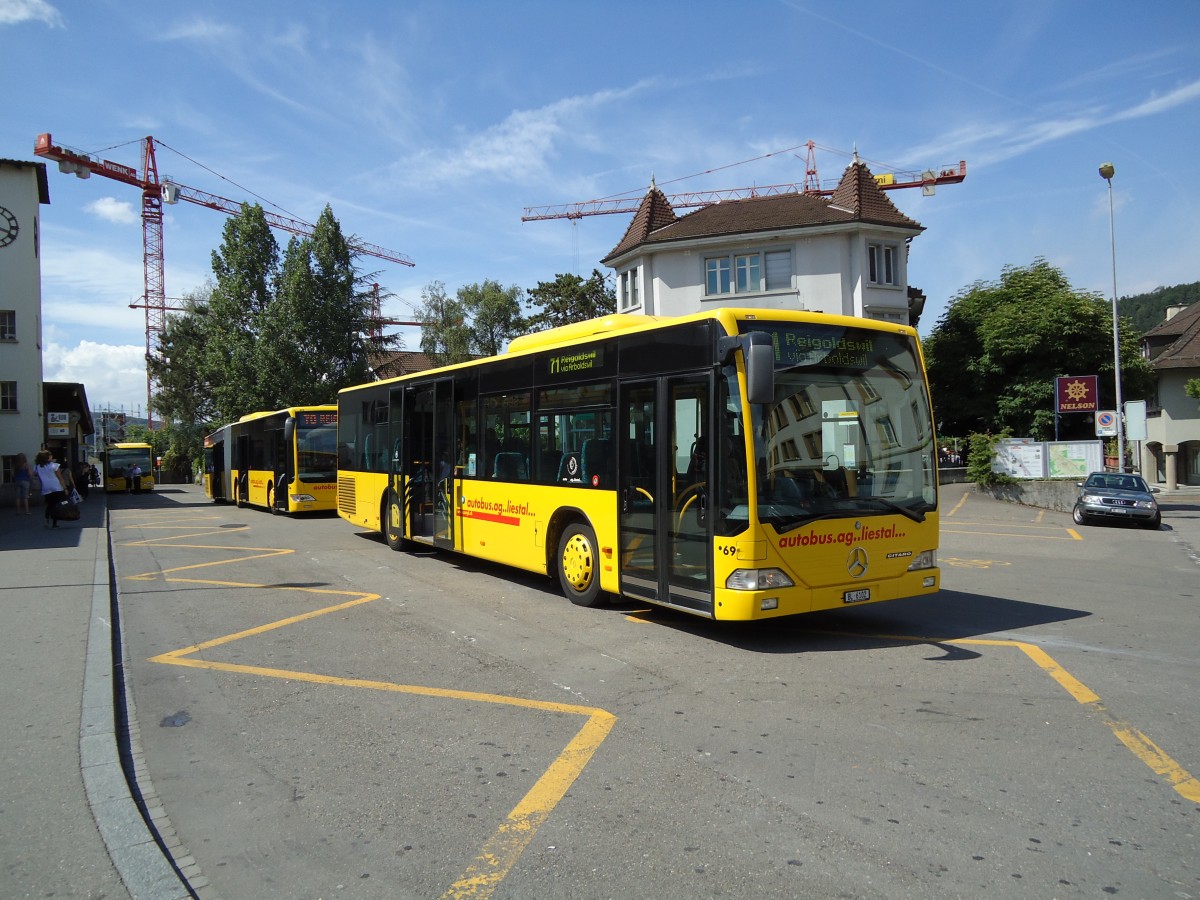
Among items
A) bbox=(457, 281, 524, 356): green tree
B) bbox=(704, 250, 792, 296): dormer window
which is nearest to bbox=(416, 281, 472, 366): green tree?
bbox=(457, 281, 524, 356): green tree

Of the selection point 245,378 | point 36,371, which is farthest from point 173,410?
point 36,371

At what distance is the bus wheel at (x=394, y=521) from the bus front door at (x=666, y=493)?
7.12 m

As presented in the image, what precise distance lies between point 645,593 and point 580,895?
502 centimetres

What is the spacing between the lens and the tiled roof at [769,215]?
32.1 m

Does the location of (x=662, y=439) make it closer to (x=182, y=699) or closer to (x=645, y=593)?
(x=645, y=593)

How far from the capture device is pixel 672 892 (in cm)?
339

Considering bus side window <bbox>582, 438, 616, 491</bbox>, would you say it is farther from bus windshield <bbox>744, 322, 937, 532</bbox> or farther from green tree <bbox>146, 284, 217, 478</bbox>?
green tree <bbox>146, 284, 217, 478</bbox>

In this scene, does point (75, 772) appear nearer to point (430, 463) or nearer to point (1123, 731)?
point (1123, 731)

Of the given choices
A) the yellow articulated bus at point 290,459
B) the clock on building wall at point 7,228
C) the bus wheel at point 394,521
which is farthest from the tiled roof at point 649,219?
the clock on building wall at point 7,228

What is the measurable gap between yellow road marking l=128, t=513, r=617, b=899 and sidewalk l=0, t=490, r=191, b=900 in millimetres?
947

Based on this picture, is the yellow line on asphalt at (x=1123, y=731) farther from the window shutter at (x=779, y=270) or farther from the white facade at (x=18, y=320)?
the white facade at (x=18, y=320)

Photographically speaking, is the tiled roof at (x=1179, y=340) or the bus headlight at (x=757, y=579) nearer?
the bus headlight at (x=757, y=579)

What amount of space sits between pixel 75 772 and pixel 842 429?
6.42 metres

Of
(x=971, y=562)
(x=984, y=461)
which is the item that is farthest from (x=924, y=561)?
(x=984, y=461)
